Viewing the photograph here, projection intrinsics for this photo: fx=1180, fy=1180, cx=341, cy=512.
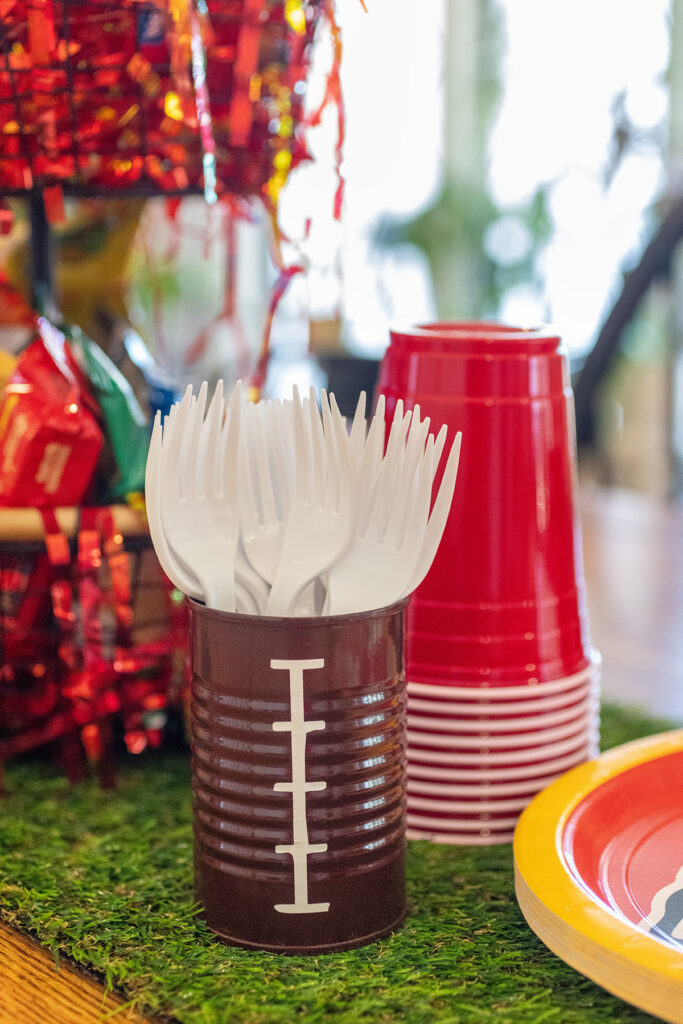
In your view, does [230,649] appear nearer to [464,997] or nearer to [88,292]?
[464,997]

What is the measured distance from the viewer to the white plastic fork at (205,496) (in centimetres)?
50

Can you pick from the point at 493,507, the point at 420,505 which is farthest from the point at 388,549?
the point at 493,507

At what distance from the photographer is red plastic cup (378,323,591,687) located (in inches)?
24.7

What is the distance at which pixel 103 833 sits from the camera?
0.64 m

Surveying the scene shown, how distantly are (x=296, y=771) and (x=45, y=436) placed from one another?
24 cm

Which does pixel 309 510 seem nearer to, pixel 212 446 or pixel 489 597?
pixel 212 446

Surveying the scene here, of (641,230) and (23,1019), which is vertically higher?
(641,230)

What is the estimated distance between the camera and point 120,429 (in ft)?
2.16

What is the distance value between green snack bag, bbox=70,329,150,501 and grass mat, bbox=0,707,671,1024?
0.18m

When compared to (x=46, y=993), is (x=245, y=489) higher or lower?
higher

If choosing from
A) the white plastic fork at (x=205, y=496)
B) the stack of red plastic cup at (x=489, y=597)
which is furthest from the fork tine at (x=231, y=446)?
the stack of red plastic cup at (x=489, y=597)

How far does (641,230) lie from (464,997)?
10.7 feet

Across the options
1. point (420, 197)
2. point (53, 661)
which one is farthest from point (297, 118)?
point (420, 197)

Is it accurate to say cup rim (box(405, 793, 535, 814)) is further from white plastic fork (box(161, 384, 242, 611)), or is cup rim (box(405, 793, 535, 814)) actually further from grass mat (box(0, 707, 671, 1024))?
white plastic fork (box(161, 384, 242, 611))
